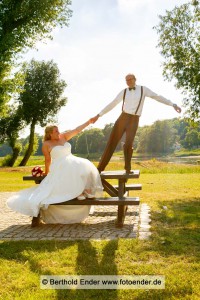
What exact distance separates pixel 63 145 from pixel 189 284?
16.3ft

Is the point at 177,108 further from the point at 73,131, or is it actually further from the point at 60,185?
the point at 60,185

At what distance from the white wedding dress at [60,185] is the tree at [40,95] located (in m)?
39.7

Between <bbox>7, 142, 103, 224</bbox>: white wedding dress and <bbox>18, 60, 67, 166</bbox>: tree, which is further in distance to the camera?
<bbox>18, 60, 67, 166</bbox>: tree

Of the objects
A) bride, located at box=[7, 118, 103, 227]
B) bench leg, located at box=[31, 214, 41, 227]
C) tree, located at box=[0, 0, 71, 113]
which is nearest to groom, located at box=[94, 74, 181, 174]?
bride, located at box=[7, 118, 103, 227]

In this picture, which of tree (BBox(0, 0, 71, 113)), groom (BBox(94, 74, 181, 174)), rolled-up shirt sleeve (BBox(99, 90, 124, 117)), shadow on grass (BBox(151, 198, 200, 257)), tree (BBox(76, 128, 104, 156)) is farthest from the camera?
tree (BBox(76, 128, 104, 156))

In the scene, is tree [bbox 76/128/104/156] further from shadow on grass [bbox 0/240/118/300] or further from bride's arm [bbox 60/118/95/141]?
shadow on grass [bbox 0/240/118/300]

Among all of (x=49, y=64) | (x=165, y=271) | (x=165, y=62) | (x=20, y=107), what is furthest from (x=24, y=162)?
(x=165, y=271)

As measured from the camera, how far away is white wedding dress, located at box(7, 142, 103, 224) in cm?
821

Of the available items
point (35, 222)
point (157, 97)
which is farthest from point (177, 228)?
point (35, 222)

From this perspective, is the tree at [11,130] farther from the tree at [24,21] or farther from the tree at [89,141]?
the tree at [89,141]

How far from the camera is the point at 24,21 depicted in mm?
21906

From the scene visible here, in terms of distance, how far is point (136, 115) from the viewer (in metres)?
8.77

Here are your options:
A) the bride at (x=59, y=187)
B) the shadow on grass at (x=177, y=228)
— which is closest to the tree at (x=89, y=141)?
the shadow on grass at (x=177, y=228)

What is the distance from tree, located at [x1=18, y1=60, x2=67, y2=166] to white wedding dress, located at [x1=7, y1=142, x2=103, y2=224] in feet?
130
